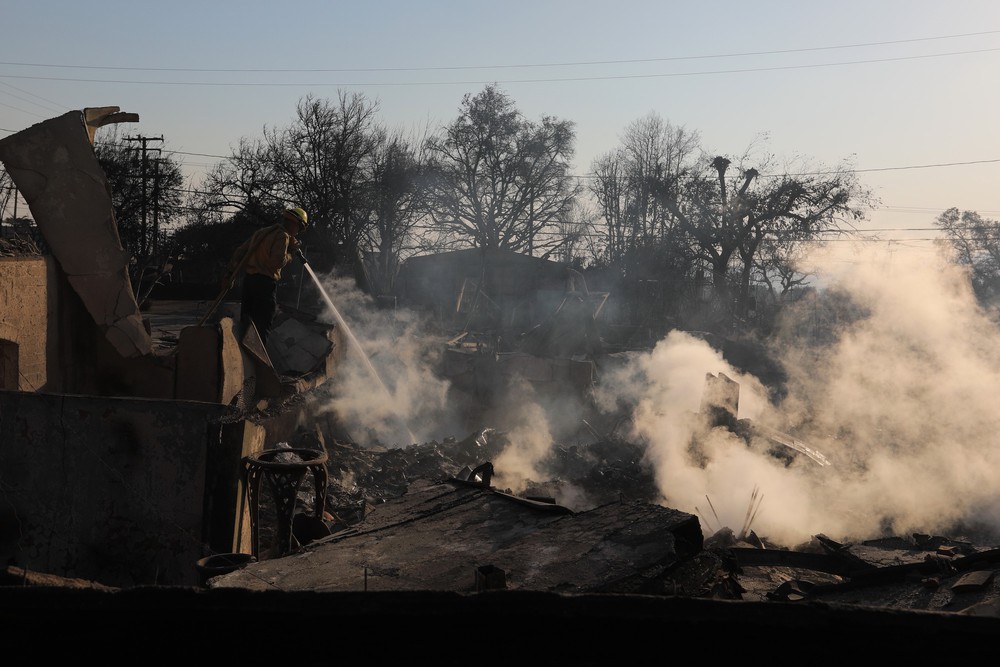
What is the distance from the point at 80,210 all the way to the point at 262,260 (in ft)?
6.89

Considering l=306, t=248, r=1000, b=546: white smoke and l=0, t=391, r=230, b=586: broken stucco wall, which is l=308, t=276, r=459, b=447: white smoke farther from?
l=0, t=391, r=230, b=586: broken stucco wall

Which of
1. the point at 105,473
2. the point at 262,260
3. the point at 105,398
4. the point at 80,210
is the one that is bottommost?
the point at 105,473

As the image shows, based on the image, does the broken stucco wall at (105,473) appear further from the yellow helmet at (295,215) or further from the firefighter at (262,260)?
the yellow helmet at (295,215)

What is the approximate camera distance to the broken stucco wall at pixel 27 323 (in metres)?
7.09

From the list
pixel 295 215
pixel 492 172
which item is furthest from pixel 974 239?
pixel 295 215

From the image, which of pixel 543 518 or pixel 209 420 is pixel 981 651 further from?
pixel 209 420

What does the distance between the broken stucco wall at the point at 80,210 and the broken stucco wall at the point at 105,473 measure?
9.88 ft

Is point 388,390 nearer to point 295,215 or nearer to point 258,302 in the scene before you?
point 258,302

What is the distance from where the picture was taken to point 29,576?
338 centimetres

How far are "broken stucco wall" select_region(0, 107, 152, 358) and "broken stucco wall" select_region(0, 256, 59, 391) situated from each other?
0.33m

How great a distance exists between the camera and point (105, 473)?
5.36 m

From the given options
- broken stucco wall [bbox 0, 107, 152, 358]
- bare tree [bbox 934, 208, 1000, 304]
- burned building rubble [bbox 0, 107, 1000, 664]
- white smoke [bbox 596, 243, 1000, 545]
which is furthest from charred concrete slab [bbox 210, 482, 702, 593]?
bare tree [bbox 934, 208, 1000, 304]

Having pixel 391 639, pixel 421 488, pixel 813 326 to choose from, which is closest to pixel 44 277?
pixel 421 488

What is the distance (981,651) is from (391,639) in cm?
147
